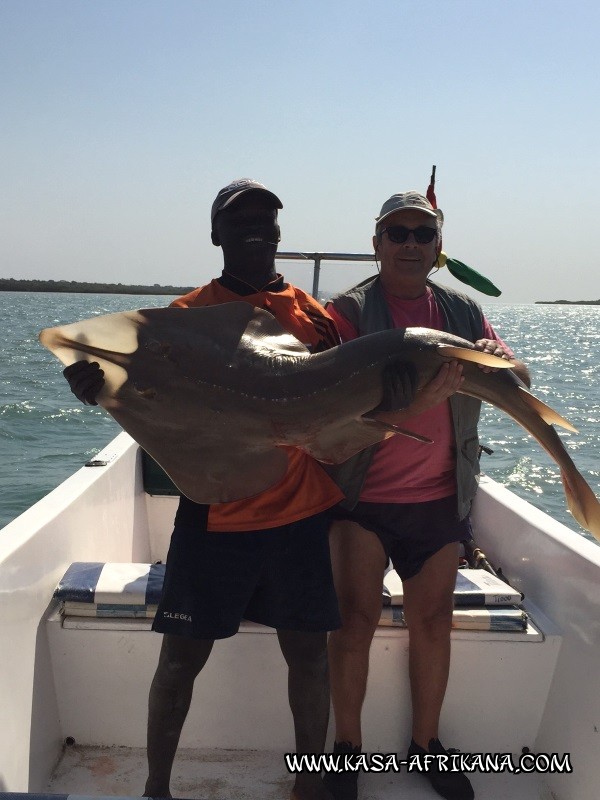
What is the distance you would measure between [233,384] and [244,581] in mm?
786

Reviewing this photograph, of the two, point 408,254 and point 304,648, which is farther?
point 408,254

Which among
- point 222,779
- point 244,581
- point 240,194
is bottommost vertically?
point 222,779

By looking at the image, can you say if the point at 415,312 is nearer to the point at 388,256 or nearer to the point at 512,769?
the point at 388,256

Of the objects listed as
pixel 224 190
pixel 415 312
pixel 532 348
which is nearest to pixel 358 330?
pixel 415 312

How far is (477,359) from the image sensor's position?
2629 millimetres

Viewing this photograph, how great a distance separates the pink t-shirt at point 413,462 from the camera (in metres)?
3.24

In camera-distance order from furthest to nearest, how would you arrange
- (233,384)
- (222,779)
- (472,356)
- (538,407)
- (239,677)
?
(239,677)
(222,779)
(538,407)
(472,356)
(233,384)

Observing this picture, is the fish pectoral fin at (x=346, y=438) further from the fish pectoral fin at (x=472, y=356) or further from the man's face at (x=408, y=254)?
the man's face at (x=408, y=254)

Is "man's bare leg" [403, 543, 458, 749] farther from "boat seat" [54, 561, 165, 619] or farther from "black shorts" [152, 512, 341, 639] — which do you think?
"boat seat" [54, 561, 165, 619]

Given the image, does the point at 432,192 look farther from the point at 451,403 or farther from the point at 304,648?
the point at 304,648

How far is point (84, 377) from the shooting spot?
2.37 m

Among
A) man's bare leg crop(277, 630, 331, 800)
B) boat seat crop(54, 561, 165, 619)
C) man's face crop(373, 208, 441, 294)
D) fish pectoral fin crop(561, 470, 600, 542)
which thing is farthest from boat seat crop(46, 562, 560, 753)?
man's face crop(373, 208, 441, 294)

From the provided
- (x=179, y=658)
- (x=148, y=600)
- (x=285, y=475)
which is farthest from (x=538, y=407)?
(x=148, y=600)

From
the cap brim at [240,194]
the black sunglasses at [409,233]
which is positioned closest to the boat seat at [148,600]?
the black sunglasses at [409,233]
